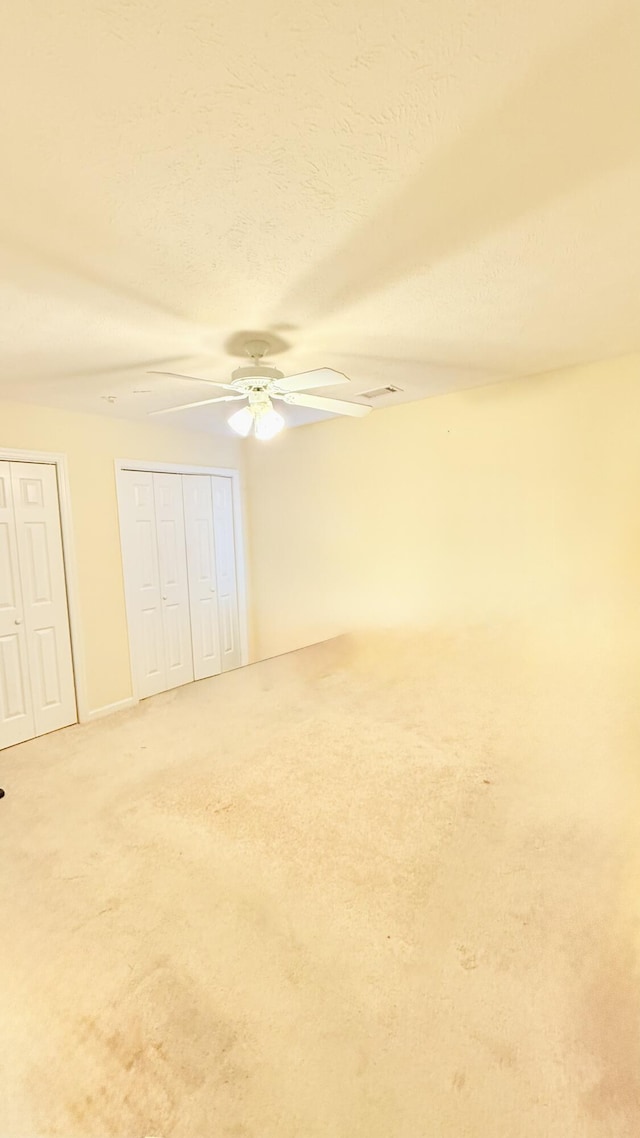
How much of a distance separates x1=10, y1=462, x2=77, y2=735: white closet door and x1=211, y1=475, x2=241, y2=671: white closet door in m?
1.50

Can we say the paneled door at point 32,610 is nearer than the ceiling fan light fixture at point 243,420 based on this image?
No

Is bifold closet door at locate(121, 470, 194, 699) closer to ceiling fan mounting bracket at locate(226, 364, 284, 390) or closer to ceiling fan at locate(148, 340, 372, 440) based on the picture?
ceiling fan at locate(148, 340, 372, 440)

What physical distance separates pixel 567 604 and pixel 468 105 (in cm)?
281

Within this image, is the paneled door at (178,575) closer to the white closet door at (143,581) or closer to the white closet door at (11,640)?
the white closet door at (143,581)

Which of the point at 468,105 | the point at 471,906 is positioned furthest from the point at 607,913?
the point at 468,105

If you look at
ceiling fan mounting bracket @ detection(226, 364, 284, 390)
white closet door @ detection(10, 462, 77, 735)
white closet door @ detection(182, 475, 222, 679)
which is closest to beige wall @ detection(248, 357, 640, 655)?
white closet door @ detection(182, 475, 222, 679)

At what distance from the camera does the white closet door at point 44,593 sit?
3.22m

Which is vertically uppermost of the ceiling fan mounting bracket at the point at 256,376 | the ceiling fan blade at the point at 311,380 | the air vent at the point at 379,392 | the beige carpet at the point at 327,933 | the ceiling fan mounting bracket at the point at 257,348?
the air vent at the point at 379,392

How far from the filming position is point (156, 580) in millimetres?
4078

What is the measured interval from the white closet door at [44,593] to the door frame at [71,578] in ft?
0.09

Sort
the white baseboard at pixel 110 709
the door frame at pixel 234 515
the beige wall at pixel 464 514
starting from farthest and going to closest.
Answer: the door frame at pixel 234 515
the white baseboard at pixel 110 709
the beige wall at pixel 464 514

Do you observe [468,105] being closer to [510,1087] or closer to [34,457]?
[510,1087]

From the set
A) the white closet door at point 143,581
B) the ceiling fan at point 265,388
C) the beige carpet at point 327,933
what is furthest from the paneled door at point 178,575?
the ceiling fan at point 265,388

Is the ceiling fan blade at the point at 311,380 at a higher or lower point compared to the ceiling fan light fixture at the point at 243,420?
higher
